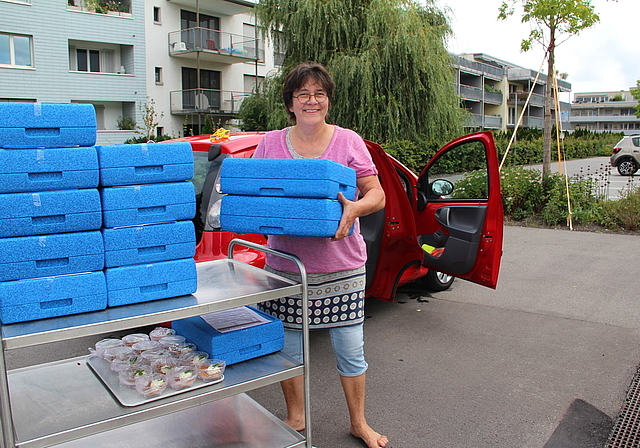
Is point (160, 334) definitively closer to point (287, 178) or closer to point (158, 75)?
Answer: point (287, 178)

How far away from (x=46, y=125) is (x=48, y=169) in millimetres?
161

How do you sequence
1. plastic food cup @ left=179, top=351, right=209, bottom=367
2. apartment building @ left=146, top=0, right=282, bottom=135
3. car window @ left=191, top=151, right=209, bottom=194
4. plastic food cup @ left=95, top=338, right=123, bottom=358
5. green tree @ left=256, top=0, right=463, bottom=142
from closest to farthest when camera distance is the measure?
plastic food cup @ left=179, top=351, right=209, bottom=367 < plastic food cup @ left=95, top=338, right=123, bottom=358 < car window @ left=191, top=151, right=209, bottom=194 < green tree @ left=256, top=0, right=463, bottom=142 < apartment building @ left=146, top=0, right=282, bottom=135

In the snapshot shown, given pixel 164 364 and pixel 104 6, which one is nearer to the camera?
pixel 164 364

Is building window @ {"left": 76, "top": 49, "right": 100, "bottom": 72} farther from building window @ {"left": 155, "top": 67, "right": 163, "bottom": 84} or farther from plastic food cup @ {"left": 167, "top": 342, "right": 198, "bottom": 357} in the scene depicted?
plastic food cup @ {"left": 167, "top": 342, "right": 198, "bottom": 357}

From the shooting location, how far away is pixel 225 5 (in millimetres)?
33844

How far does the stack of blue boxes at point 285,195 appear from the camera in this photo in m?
2.37

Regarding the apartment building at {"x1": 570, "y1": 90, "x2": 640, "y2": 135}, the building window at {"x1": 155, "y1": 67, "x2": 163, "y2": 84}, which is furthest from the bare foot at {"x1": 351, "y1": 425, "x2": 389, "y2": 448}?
the apartment building at {"x1": 570, "y1": 90, "x2": 640, "y2": 135}

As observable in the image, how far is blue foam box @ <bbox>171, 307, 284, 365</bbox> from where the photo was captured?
98.7 inches

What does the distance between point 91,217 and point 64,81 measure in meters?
29.7

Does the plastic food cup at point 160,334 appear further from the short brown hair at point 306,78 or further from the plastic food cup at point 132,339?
the short brown hair at point 306,78

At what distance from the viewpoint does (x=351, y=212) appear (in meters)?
2.51

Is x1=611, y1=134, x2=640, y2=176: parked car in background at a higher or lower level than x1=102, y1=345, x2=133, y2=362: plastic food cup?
higher

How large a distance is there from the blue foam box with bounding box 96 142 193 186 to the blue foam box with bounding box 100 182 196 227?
0.03 metres

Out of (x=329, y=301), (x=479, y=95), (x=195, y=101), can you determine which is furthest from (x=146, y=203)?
(x=479, y=95)
